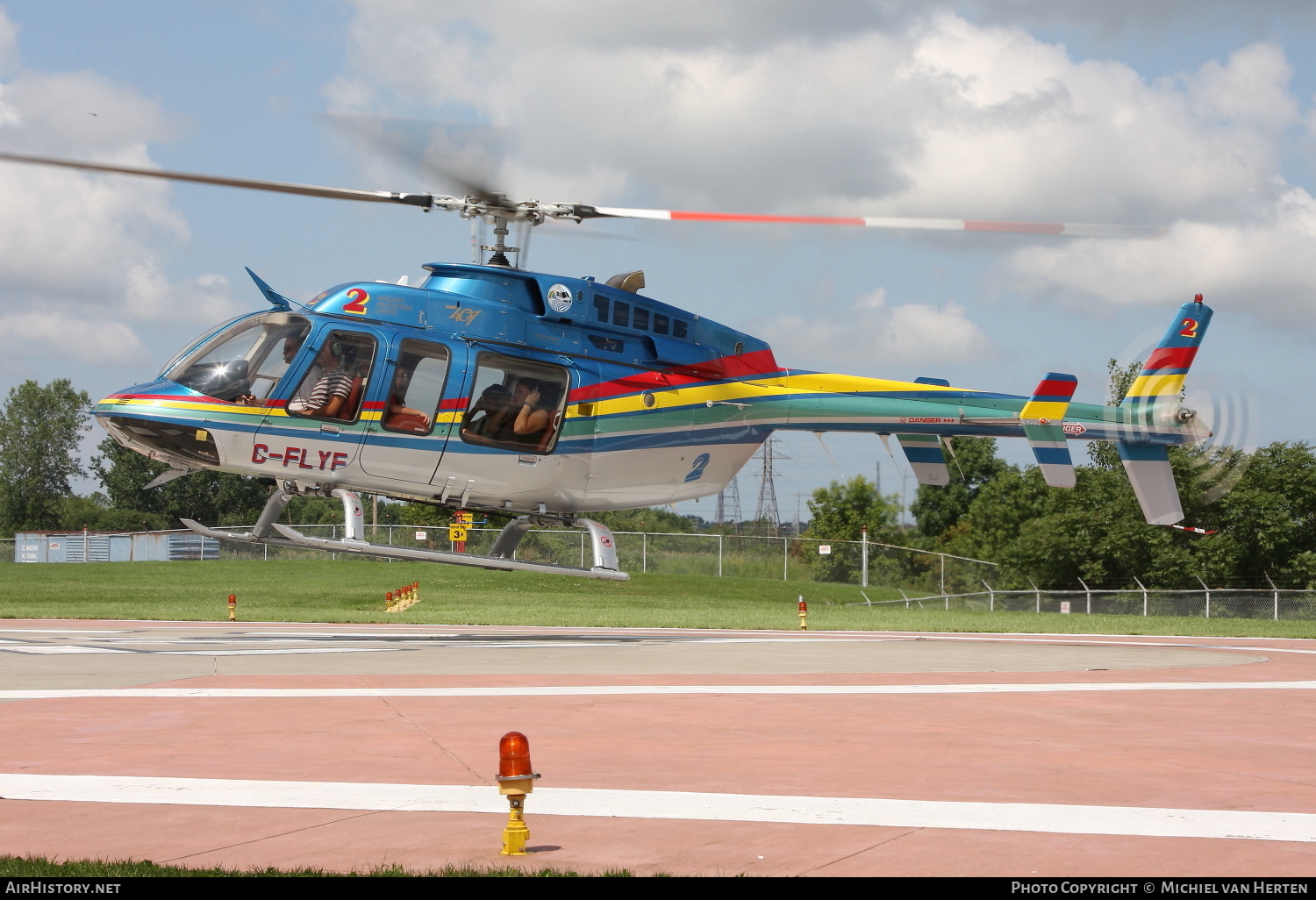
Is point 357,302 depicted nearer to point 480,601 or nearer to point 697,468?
point 697,468

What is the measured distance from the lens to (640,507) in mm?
19422

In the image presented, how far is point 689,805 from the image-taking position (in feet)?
20.2

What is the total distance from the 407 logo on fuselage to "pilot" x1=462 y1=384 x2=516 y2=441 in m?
1.74

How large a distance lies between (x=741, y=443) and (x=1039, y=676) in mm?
7356

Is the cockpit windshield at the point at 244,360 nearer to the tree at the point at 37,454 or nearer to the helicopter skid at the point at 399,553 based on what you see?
the helicopter skid at the point at 399,553

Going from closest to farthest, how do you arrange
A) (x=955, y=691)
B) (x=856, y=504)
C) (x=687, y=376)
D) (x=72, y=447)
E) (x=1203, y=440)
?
(x=955, y=691), (x=687, y=376), (x=1203, y=440), (x=856, y=504), (x=72, y=447)

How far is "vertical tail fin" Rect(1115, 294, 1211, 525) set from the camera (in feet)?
70.8

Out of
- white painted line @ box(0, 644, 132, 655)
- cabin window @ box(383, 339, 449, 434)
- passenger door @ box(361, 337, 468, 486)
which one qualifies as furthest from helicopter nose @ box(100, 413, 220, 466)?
white painted line @ box(0, 644, 132, 655)

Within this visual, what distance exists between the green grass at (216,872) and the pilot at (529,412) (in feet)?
40.1

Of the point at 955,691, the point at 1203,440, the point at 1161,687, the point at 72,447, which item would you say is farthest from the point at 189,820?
the point at 72,447

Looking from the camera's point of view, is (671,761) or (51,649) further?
(51,649)

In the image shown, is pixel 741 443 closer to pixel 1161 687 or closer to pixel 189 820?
pixel 1161 687

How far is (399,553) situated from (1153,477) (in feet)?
46.3

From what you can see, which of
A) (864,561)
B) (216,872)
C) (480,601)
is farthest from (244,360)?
(864,561)
